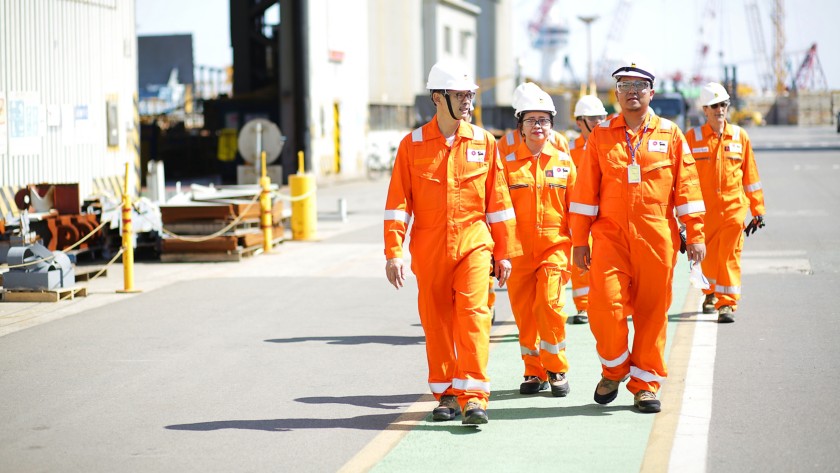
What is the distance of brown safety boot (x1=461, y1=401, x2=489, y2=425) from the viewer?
704 cm

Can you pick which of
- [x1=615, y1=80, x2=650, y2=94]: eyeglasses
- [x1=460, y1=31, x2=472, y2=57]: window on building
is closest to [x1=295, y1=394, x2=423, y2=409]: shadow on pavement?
[x1=615, y1=80, x2=650, y2=94]: eyeglasses

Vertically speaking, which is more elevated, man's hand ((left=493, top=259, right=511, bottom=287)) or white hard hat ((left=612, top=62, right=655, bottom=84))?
white hard hat ((left=612, top=62, right=655, bottom=84))

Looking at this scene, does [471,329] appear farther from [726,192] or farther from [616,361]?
[726,192]

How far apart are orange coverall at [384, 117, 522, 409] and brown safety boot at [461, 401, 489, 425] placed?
0.06 meters

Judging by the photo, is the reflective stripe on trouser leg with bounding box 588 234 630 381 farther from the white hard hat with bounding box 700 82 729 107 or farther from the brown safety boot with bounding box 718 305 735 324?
the white hard hat with bounding box 700 82 729 107

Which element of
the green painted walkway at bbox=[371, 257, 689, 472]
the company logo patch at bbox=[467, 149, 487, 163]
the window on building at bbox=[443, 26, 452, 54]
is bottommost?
the green painted walkway at bbox=[371, 257, 689, 472]

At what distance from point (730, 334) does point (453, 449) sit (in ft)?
14.9

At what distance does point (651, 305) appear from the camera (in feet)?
24.8

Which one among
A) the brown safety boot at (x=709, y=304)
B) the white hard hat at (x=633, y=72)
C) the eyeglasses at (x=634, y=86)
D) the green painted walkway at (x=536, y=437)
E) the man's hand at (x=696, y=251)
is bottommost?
the green painted walkway at (x=536, y=437)

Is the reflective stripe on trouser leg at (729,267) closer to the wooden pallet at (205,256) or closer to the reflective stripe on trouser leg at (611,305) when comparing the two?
the reflective stripe on trouser leg at (611,305)

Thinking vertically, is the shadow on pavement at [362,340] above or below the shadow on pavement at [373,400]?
below

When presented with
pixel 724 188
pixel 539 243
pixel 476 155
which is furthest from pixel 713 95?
pixel 476 155

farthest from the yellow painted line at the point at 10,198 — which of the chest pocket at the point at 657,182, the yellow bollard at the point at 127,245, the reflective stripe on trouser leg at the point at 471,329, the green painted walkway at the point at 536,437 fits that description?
the chest pocket at the point at 657,182

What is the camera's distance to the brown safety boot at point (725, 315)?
36.6 feet
